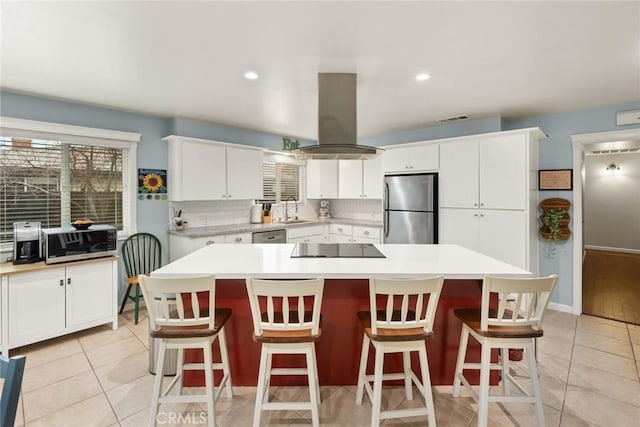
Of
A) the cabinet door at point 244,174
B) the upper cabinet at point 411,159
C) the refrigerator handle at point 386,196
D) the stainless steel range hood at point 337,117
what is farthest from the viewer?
the refrigerator handle at point 386,196

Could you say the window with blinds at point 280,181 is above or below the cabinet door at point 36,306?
above

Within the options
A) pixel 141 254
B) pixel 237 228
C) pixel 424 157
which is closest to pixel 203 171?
pixel 237 228

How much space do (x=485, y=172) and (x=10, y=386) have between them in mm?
4244

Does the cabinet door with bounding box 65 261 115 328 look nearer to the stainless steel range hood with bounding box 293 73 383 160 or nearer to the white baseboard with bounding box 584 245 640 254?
the stainless steel range hood with bounding box 293 73 383 160

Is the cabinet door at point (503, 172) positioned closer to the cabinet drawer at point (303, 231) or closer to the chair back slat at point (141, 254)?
the cabinet drawer at point (303, 231)

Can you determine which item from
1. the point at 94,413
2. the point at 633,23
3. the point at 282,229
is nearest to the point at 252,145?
the point at 282,229

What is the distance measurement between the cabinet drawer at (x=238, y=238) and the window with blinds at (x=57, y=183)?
1.27 m

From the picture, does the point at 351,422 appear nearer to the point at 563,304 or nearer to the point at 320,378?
the point at 320,378

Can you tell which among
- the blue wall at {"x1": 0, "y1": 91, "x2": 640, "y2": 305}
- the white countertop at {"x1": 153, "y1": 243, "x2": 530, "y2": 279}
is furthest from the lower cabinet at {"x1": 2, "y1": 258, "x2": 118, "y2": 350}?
the white countertop at {"x1": 153, "y1": 243, "x2": 530, "y2": 279}

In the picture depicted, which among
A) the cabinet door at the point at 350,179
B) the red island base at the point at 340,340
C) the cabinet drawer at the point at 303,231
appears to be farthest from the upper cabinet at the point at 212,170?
the red island base at the point at 340,340

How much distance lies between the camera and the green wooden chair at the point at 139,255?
3.71 m

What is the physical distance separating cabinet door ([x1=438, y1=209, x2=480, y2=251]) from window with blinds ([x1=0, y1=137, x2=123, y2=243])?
4.09 meters

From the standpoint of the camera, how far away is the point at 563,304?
3896 mm

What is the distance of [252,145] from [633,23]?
169 inches
